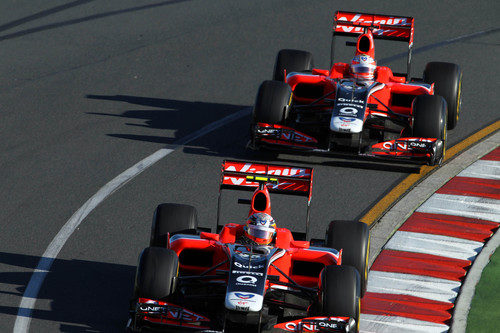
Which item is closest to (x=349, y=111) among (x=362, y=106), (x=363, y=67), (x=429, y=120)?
(x=362, y=106)

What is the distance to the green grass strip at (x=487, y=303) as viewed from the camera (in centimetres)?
971

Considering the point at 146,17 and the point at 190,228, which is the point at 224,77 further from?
the point at 190,228

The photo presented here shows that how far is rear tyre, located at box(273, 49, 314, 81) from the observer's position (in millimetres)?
15633

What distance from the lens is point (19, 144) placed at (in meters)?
14.4

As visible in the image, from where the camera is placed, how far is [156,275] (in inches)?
362

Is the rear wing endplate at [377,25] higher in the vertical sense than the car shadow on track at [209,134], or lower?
higher

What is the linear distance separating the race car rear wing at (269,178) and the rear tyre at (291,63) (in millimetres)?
5300

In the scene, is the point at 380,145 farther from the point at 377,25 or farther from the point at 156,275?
the point at 156,275

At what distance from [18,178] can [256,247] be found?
4.54 meters

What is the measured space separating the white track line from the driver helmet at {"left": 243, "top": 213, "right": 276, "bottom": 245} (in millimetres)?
2173

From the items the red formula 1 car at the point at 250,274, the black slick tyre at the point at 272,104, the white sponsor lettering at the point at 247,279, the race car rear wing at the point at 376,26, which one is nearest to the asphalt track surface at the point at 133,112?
the black slick tyre at the point at 272,104

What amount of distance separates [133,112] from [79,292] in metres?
5.91

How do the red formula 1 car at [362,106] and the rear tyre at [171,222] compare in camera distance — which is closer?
the rear tyre at [171,222]

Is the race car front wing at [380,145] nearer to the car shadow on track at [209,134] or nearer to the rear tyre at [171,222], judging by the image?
the car shadow on track at [209,134]
